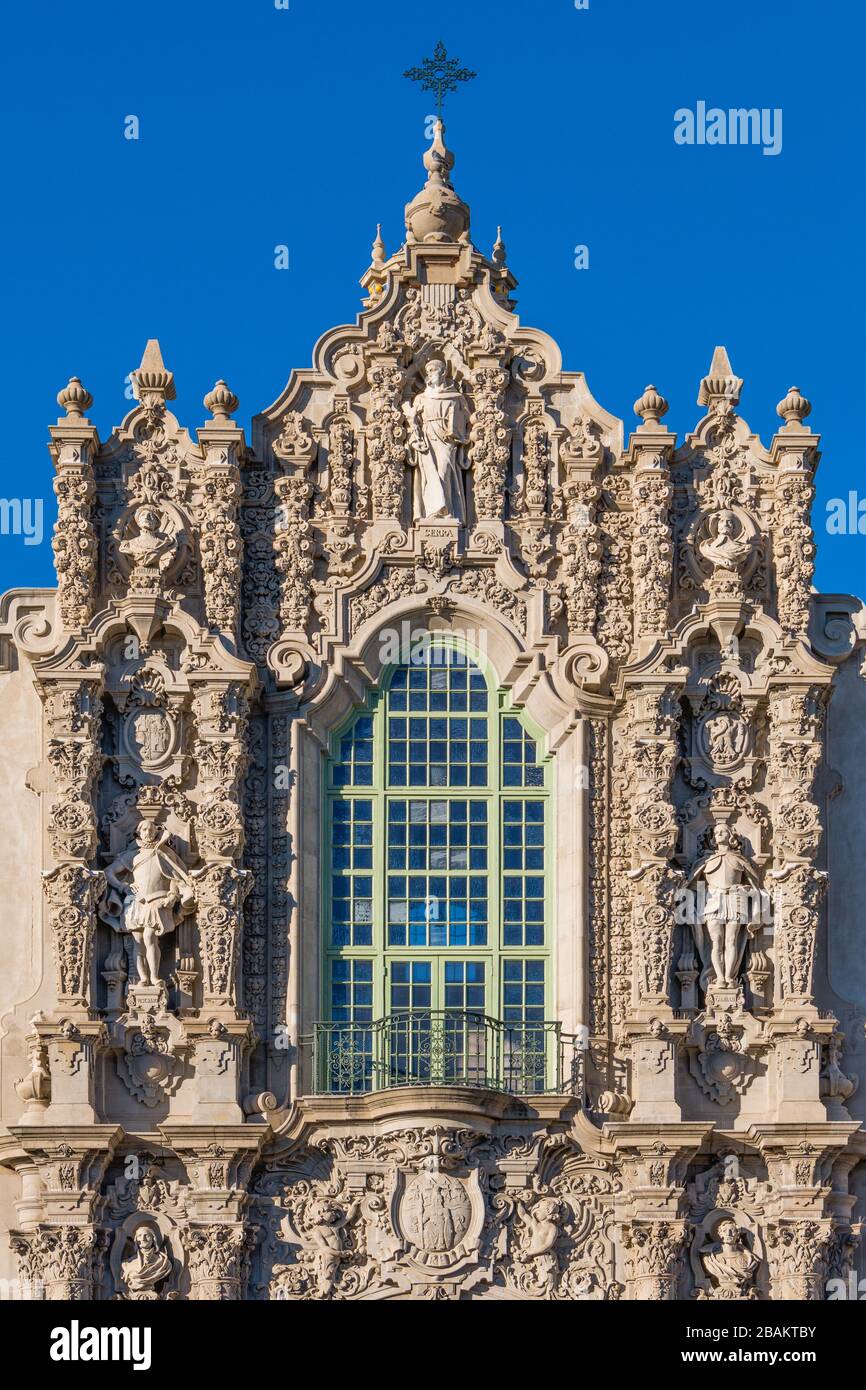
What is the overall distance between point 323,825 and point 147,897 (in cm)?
206

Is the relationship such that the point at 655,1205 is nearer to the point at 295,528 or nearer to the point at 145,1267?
the point at 145,1267

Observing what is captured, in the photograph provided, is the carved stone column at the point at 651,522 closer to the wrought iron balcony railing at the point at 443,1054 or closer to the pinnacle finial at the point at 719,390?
the pinnacle finial at the point at 719,390

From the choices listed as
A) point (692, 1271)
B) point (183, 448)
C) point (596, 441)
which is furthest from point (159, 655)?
point (692, 1271)

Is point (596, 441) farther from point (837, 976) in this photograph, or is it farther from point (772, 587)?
point (837, 976)

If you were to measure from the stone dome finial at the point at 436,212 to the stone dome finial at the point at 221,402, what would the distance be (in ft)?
9.19

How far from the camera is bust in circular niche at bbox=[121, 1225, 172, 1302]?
141 ft

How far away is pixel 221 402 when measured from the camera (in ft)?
148

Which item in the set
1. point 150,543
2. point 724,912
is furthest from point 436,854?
point 150,543

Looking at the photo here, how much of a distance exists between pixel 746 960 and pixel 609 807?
2.16m

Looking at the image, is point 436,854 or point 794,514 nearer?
point 436,854

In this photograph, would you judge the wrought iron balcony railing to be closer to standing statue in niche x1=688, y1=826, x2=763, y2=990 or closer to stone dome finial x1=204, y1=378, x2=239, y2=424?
standing statue in niche x1=688, y1=826, x2=763, y2=990
